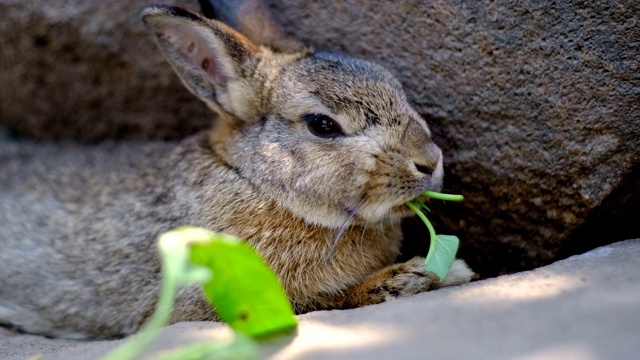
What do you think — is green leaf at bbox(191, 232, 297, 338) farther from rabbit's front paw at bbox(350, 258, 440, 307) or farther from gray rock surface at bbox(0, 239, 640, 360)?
rabbit's front paw at bbox(350, 258, 440, 307)

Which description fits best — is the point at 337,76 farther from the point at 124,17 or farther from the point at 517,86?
the point at 124,17

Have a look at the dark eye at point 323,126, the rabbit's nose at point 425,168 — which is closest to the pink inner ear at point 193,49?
the dark eye at point 323,126

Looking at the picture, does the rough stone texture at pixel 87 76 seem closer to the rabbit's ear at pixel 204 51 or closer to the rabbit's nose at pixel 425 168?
the rabbit's ear at pixel 204 51

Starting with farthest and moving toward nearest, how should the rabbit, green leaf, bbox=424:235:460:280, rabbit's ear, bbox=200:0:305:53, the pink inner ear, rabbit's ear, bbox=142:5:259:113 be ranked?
rabbit's ear, bbox=200:0:305:53, the pink inner ear, rabbit's ear, bbox=142:5:259:113, the rabbit, green leaf, bbox=424:235:460:280

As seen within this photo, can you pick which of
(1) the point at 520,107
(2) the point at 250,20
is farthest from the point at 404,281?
(2) the point at 250,20

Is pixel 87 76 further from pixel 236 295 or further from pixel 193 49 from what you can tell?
pixel 236 295

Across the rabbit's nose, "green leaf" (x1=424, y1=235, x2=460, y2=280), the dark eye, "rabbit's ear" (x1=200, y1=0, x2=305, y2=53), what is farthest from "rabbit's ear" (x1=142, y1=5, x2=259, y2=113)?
"green leaf" (x1=424, y1=235, x2=460, y2=280)

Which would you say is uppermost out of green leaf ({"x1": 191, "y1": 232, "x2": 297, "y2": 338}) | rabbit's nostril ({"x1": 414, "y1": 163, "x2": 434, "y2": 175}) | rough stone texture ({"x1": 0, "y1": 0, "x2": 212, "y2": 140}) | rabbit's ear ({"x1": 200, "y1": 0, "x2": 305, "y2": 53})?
rabbit's ear ({"x1": 200, "y1": 0, "x2": 305, "y2": 53})
